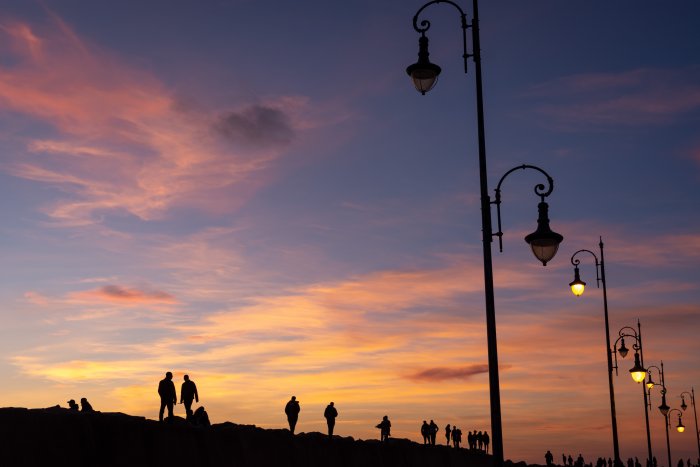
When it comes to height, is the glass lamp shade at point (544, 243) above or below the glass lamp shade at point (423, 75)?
below

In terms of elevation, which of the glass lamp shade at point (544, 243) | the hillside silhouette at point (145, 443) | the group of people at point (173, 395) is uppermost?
the glass lamp shade at point (544, 243)

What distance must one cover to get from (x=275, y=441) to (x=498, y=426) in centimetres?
1969

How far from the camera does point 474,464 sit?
179 ft

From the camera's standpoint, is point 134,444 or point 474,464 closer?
point 134,444

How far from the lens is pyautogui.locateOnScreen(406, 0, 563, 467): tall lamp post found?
1492cm

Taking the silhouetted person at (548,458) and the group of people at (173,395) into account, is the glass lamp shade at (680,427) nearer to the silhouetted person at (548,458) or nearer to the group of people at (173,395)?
the silhouetted person at (548,458)

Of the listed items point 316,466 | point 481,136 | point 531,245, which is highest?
point 481,136

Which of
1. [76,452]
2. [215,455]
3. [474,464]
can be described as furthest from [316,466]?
[474,464]

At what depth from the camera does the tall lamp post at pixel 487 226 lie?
14.9 metres

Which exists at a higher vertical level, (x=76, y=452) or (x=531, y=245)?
(x=531, y=245)

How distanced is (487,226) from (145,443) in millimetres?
14982

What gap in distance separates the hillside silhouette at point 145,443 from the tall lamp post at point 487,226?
43.8ft

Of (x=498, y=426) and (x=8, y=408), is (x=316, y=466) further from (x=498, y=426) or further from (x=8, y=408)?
(x=498, y=426)

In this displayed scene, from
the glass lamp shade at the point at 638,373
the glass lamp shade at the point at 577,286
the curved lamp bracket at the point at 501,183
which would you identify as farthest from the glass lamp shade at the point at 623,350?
the curved lamp bracket at the point at 501,183
